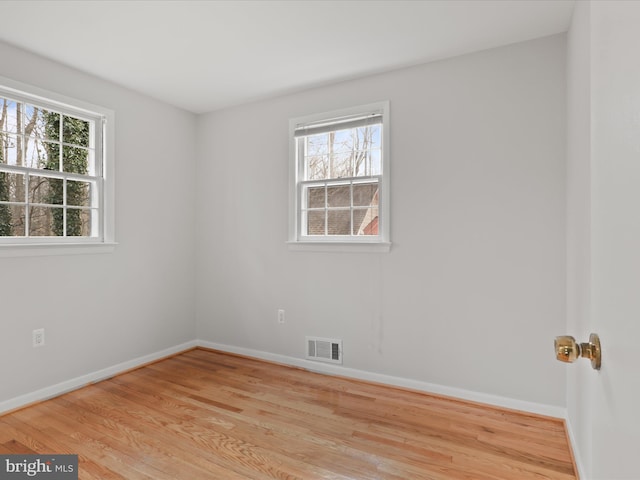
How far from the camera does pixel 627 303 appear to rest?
547mm

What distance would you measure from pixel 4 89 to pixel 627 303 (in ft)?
12.0

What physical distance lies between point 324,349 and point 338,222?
1.18 metres

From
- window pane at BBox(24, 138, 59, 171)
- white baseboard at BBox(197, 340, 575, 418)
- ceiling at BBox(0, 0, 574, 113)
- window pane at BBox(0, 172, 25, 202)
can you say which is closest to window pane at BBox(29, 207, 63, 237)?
window pane at BBox(0, 172, 25, 202)

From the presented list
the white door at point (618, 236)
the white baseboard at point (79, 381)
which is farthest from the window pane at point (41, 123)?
the white door at point (618, 236)

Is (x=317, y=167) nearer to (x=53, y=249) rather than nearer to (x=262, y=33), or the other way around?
(x=262, y=33)

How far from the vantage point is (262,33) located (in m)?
2.54

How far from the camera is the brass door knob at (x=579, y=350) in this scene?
71cm

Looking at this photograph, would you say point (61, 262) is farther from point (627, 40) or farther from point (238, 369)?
point (627, 40)

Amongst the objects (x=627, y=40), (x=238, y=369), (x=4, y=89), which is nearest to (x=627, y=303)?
(x=627, y=40)

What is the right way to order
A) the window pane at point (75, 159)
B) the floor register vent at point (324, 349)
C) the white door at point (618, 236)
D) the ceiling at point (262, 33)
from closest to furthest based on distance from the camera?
the white door at point (618, 236)
the ceiling at point (262, 33)
the window pane at point (75, 159)
the floor register vent at point (324, 349)

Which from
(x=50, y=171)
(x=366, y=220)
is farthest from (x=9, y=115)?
(x=366, y=220)

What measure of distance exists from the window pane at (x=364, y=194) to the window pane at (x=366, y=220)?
6 cm

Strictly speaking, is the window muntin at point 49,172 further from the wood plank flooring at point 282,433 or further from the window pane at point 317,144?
the window pane at point 317,144

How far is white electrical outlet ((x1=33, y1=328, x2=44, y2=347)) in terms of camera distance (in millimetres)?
2779
